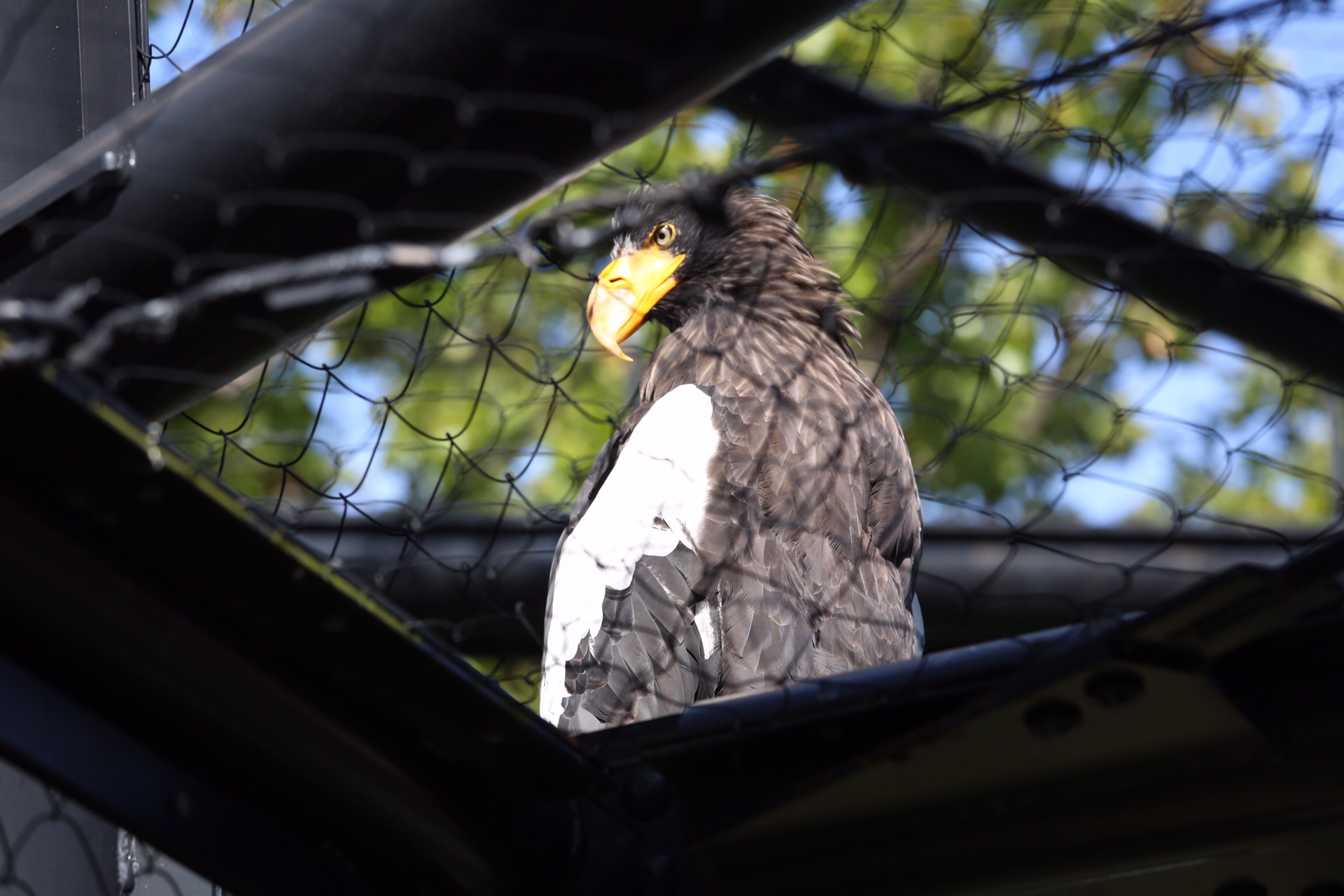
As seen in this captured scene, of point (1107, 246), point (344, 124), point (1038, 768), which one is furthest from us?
point (1107, 246)

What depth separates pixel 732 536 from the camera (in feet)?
6.89

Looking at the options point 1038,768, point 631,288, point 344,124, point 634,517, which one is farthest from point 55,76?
point 631,288

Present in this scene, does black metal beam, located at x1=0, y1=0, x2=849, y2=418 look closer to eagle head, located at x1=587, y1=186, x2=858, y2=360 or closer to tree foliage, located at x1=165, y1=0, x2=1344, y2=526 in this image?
tree foliage, located at x1=165, y1=0, x2=1344, y2=526

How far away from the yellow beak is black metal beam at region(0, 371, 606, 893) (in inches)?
67.4

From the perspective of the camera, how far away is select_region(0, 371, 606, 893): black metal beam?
934 millimetres

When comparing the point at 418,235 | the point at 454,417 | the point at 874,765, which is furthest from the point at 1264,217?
the point at 454,417

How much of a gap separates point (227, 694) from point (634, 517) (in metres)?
1.20

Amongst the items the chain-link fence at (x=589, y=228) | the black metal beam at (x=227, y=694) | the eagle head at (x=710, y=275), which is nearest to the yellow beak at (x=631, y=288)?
the eagle head at (x=710, y=275)

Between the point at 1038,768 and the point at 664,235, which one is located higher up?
the point at 664,235

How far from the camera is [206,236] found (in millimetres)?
979

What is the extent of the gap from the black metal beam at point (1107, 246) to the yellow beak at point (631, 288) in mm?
1454

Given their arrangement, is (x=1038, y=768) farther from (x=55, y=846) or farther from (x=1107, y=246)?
(x=55, y=846)

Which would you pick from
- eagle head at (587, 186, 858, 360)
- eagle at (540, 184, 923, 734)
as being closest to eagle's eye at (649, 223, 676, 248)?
eagle head at (587, 186, 858, 360)

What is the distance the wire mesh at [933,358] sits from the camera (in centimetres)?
122
